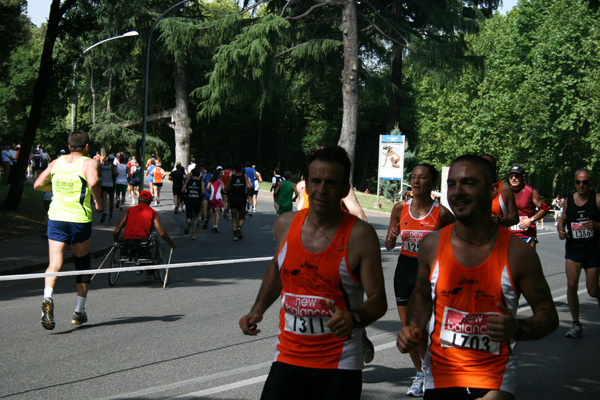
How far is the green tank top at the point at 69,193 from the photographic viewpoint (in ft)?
25.4

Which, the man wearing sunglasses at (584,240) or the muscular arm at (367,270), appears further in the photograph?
the man wearing sunglasses at (584,240)

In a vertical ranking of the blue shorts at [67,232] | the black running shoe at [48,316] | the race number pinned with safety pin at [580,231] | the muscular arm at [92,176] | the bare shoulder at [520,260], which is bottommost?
the black running shoe at [48,316]

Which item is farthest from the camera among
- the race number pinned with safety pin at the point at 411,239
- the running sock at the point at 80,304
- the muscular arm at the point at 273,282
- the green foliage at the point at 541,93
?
the green foliage at the point at 541,93

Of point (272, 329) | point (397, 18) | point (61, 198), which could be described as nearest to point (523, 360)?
point (272, 329)

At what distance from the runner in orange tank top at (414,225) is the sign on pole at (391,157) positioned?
2735 centimetres

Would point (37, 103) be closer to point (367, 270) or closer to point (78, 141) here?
point (78, 141)

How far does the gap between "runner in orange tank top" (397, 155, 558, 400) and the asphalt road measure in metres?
2.40

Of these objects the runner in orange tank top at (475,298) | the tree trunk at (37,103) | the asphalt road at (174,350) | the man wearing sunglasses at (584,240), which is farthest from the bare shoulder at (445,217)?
the tree trunk at (37,103)

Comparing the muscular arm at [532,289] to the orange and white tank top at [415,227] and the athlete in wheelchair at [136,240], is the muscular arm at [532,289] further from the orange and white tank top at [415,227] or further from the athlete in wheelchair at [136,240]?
the athlete in wheelchair at [136,240]

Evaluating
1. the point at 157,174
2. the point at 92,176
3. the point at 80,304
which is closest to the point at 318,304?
the point at 92,176

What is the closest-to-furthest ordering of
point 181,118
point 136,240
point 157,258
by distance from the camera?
point 136,240 < point 157,258 < point 181,118

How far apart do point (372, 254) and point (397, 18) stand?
2960 cm

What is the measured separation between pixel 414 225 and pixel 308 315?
10.5ft

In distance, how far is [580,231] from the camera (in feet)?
28.7
